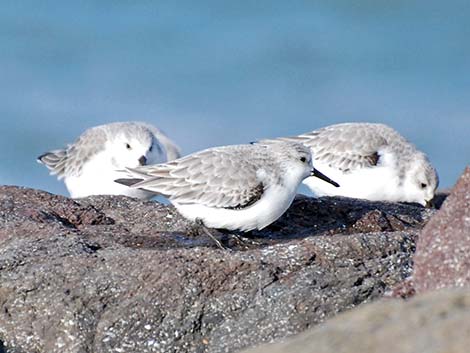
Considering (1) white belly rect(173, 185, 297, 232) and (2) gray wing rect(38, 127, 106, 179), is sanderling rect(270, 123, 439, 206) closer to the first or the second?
(2) gray wing rect(38, 127, 106, 179)

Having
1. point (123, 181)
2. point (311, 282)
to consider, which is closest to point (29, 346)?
point (311, 282)

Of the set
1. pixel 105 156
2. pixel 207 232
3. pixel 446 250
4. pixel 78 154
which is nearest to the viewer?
pixel 446 250

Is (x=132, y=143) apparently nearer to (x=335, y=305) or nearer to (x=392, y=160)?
(x=392, y=160)

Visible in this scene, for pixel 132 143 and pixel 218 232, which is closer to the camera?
pixel 218 232

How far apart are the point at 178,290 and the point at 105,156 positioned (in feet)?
22.1

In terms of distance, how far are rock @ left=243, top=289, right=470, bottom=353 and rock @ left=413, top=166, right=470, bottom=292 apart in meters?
1.48

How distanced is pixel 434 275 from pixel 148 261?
2.08 metres

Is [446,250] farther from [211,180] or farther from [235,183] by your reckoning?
[211,180]

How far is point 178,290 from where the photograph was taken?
7.04m

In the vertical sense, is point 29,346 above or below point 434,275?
below

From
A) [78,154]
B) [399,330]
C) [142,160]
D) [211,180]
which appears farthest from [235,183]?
[399,330]

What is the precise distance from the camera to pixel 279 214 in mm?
9070

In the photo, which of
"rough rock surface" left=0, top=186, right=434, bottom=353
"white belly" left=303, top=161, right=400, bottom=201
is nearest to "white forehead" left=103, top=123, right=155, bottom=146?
"white belly" left=303, top=161, right=400, bottom=201

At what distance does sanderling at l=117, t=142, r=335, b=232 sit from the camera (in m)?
9.15
